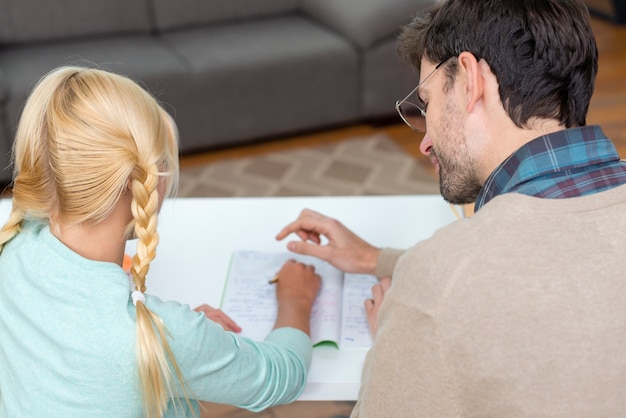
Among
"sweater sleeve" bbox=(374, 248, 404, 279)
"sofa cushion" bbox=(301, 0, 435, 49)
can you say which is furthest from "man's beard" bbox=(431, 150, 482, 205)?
"sofa cushion" bbox=(301, 0, 435, 49)

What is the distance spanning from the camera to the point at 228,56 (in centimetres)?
329

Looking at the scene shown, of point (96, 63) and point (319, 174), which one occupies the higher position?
point (96, 63)

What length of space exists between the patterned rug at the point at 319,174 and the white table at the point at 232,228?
134 centimetres

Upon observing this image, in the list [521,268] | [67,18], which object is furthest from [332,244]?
[67,18]

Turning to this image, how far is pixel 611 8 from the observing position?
484 centimetres

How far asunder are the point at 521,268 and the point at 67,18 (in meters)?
2.96

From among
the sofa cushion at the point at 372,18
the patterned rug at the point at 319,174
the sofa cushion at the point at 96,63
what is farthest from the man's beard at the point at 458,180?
the sofa cushion at the point at 372,18

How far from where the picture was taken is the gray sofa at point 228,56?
3.23 meters

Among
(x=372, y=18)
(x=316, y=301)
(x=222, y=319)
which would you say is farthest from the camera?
(x=372, y=18)

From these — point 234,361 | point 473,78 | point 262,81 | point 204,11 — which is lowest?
point 262,81

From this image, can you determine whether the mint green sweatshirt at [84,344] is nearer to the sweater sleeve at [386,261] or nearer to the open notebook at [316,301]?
the open notebook at [316,301]

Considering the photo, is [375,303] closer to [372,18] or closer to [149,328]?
[149,328]

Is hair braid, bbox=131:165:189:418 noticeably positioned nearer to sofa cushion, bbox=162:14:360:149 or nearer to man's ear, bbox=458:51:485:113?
man's ear, bbox=458:51:485:113

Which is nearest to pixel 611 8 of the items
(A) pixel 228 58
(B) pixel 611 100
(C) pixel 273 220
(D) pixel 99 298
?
(B) pixel 611 100
